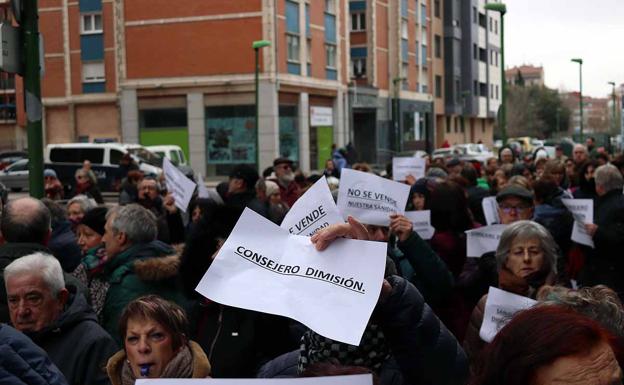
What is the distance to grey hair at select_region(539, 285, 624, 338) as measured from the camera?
9.97ft

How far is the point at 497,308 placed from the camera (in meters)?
4.20

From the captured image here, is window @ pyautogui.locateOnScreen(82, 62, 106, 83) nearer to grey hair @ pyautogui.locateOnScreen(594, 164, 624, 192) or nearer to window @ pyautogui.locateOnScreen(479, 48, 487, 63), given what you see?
grey hair @ pyautogui.locateOnScreen(594, 164, 624, 192)

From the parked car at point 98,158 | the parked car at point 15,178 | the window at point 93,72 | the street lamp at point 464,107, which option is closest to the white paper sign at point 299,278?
the parked car at point 98,158

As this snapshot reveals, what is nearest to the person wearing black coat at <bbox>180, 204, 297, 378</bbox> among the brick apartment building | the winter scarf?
the winter scarf

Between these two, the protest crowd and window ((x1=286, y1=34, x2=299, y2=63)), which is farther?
window ((x1=286, y1=34, x2=299, y2=63))

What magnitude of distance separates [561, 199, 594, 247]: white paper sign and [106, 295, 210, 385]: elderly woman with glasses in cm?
451

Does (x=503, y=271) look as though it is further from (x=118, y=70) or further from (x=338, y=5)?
(x=338, y=5)

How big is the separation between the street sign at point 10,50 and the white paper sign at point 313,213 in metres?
4.54

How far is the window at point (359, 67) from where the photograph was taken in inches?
2005

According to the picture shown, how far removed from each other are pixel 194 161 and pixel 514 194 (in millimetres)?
33379

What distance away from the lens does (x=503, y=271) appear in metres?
4.78

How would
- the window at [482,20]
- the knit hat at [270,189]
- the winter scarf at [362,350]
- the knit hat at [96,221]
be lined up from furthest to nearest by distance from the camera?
1. the window at [482,20]
2. the knit hat at [270,189]
3. the knit hat at [96,221]
4. the winter scarf at [362,350]

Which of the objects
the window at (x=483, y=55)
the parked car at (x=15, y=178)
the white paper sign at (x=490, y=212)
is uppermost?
the window at (x=483, y=55)

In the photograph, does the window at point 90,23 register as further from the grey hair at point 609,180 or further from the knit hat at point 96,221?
the knit hat at point 96,221
